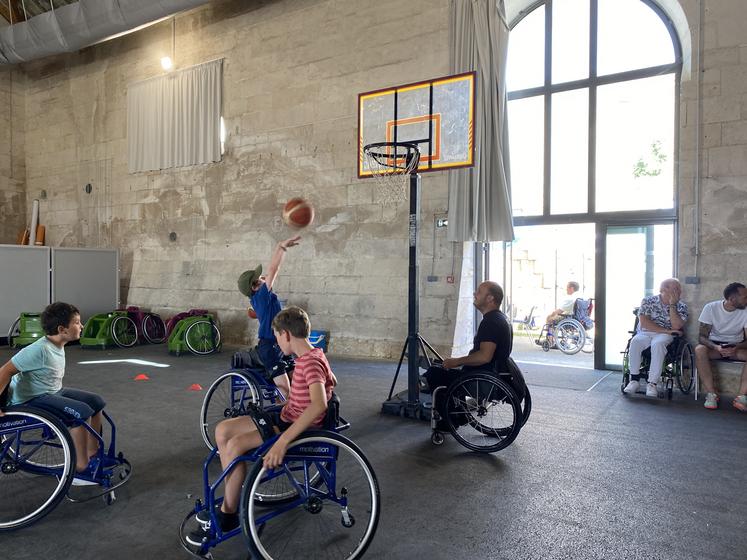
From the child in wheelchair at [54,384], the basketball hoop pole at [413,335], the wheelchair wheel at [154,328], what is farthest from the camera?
the wheelchair wheel at [154,328]

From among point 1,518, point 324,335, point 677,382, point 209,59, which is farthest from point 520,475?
point 209,59

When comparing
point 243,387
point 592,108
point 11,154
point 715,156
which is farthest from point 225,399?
point 11,154

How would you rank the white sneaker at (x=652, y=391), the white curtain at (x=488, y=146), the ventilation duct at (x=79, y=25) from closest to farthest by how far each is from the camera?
1. the white sneaker at (x=652, y=391)
2. the white curtain at (x=488, y=146)
3. the ventilation duct at (x=79, y=25)

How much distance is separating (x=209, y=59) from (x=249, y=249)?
3.19 metres

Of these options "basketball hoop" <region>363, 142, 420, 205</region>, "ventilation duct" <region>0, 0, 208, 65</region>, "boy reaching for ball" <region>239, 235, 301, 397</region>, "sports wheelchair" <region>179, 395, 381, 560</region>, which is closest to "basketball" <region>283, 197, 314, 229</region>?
"basketball hoop" <region>363, 142, 420, 205</region>

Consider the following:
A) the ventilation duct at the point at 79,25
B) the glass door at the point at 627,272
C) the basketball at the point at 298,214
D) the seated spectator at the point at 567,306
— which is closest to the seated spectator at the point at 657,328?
the glass door at the point at 627,272

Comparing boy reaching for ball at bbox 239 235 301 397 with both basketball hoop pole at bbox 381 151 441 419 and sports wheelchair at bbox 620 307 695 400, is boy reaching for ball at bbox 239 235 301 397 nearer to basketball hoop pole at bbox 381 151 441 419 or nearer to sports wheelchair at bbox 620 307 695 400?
basketball hoop pole at bbox 381 151 441 419

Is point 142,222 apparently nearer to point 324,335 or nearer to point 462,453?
point 324,335

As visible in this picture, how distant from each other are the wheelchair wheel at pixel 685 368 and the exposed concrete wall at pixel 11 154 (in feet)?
39.4

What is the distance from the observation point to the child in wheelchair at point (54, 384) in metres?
2.57

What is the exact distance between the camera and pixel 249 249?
8.39 m

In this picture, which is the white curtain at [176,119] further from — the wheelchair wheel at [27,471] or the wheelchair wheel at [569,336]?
the wheelchair wheel at [27,471]

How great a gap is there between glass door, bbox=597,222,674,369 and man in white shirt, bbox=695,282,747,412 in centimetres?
113

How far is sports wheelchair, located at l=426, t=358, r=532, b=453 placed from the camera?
11.1 ft
